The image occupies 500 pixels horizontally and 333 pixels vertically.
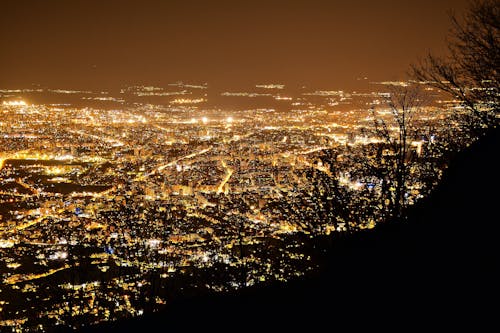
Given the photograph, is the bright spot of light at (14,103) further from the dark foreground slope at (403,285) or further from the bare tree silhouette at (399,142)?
the dark foreground slope at (403,285)

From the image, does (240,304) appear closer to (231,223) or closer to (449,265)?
(449,265)

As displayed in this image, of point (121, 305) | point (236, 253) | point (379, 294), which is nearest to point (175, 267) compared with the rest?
point (236, 253)

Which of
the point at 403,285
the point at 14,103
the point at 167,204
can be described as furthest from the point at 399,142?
the point at 14,103

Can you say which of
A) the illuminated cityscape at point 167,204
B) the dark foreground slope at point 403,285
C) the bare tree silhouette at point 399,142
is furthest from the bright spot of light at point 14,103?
the dark foreground slope at point 403,285

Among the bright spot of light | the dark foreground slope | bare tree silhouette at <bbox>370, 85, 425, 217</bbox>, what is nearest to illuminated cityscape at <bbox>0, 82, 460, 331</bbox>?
bare tree silhouette at <bbox>370, 85, 425, 217</bbox>

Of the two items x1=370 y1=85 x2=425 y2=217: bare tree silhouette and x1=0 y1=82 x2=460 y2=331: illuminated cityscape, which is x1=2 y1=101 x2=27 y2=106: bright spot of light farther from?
x1=370 y1=85 x2=425 y2=217: bare tree silhouette

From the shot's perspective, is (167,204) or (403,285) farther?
(167,204)

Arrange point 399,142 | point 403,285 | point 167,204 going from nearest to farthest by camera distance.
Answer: point 403,285 → point 399,142 → point 167,204

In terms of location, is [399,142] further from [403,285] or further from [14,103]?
[14,103]
